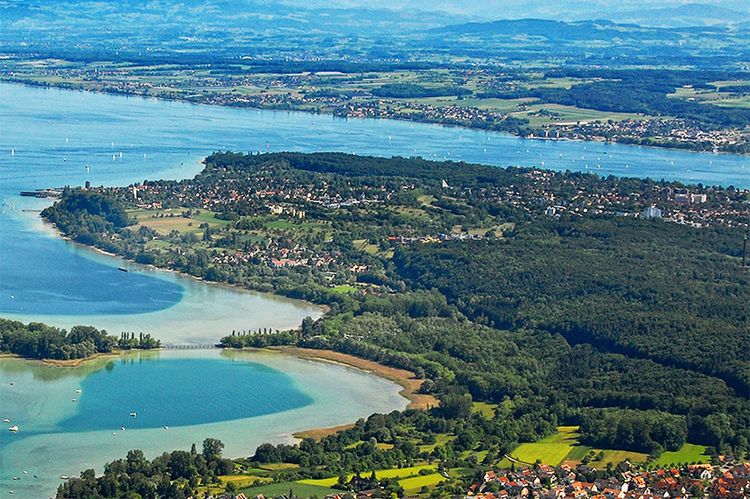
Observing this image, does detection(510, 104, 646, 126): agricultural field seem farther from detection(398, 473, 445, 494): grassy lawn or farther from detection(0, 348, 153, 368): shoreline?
detection(398, 473, 445, 494): grassy lawn

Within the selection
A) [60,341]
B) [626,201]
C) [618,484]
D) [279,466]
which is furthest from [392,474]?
[626,201]

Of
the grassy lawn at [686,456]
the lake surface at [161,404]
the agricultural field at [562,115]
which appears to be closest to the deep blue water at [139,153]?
the lake surface at [161,404]

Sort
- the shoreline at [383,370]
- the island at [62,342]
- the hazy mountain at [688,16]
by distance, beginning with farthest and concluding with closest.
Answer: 1. the hazy mountain at [688,16]
2. the island at [62,342]
3. the shoreline at [383,370]

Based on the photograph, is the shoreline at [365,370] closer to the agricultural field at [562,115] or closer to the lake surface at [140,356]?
the lake surface at [140,356]

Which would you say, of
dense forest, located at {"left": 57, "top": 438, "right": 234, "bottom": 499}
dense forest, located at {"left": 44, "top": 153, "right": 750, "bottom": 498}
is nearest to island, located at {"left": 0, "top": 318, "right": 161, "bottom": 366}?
dense forest, located at {"left": 44, "top": 153, "right": 750, "bottom": 498}

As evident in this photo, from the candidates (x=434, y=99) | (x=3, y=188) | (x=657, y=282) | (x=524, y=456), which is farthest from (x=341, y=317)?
(x=434, y=99)

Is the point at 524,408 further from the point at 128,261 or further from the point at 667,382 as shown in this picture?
the point at 128,261
